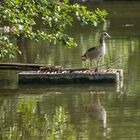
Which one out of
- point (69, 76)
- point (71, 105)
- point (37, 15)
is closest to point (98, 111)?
point (71, 105)

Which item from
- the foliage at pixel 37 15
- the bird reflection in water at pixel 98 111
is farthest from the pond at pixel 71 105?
the foliage at pixel 37 15

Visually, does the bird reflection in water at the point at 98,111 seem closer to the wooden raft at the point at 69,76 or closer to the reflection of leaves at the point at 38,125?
the reflection of leaves at the point at 38,125

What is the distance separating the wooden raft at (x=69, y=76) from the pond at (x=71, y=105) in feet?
0.77

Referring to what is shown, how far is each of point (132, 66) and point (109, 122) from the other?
346 inches

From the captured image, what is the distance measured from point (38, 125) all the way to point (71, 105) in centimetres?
245

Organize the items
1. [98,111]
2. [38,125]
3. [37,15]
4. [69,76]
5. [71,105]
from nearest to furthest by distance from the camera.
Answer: [38,125], [98,111], [71,105], [37,15], [69,76]

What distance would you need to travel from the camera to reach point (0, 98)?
19.2 m

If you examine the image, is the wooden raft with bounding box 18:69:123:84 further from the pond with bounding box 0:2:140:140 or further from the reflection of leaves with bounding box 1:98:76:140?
the reflection of leaves with bounding box 1:98:76:140

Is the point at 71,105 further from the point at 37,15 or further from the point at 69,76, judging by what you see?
the point at 69,76

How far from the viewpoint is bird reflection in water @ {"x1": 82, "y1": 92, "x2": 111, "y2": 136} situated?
583 inches

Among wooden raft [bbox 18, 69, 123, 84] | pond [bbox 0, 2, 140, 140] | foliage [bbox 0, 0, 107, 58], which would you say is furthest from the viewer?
wooden raft [bbox 18, 69, 123, 84]

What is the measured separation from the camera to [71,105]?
57.4ft

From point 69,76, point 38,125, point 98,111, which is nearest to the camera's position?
point 38,125

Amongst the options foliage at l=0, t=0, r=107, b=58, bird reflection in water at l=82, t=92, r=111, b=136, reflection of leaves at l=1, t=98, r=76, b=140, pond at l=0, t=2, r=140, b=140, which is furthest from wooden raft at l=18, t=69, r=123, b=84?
reflection of leaves at l=1, t=98, r=76, b=140
